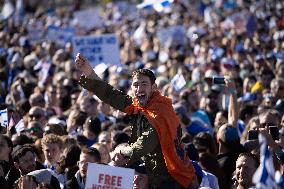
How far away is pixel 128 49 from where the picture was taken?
24.2 m

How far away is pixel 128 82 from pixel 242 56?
3.21 meters

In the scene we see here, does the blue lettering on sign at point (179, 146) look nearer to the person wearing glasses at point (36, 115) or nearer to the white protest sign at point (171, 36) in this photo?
the person wearing glasses at point (36, 115)

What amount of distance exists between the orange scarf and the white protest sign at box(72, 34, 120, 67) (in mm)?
8771

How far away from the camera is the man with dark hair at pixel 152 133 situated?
7207 millimetres

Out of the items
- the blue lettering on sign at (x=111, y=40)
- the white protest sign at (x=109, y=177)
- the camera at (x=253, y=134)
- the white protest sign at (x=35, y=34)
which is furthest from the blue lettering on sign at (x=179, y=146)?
the white protest sign at (x=35, y=34)

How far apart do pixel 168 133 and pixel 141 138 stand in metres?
0.23

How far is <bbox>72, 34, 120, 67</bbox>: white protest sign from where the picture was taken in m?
16.2

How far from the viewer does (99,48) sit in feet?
53.8

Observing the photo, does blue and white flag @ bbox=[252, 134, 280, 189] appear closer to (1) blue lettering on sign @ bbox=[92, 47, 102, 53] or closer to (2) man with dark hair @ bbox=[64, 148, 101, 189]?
(2) man with dark hair @ bbox=[64, 148, 101, 189]

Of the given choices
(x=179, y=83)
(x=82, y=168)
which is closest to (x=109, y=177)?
(x=82, y=168)

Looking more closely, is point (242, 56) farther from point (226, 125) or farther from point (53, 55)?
point (226, 125)

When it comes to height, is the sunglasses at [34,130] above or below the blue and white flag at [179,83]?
below

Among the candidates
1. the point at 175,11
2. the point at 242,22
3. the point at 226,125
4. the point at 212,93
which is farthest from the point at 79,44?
the point at 175,11

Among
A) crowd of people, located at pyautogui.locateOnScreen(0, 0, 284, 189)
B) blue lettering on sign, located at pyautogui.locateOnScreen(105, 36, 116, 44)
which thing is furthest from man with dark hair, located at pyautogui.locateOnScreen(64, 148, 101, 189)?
blue lettering on sign, located at pyautogui.locateOnScreen(105, 36, 116, 44)
